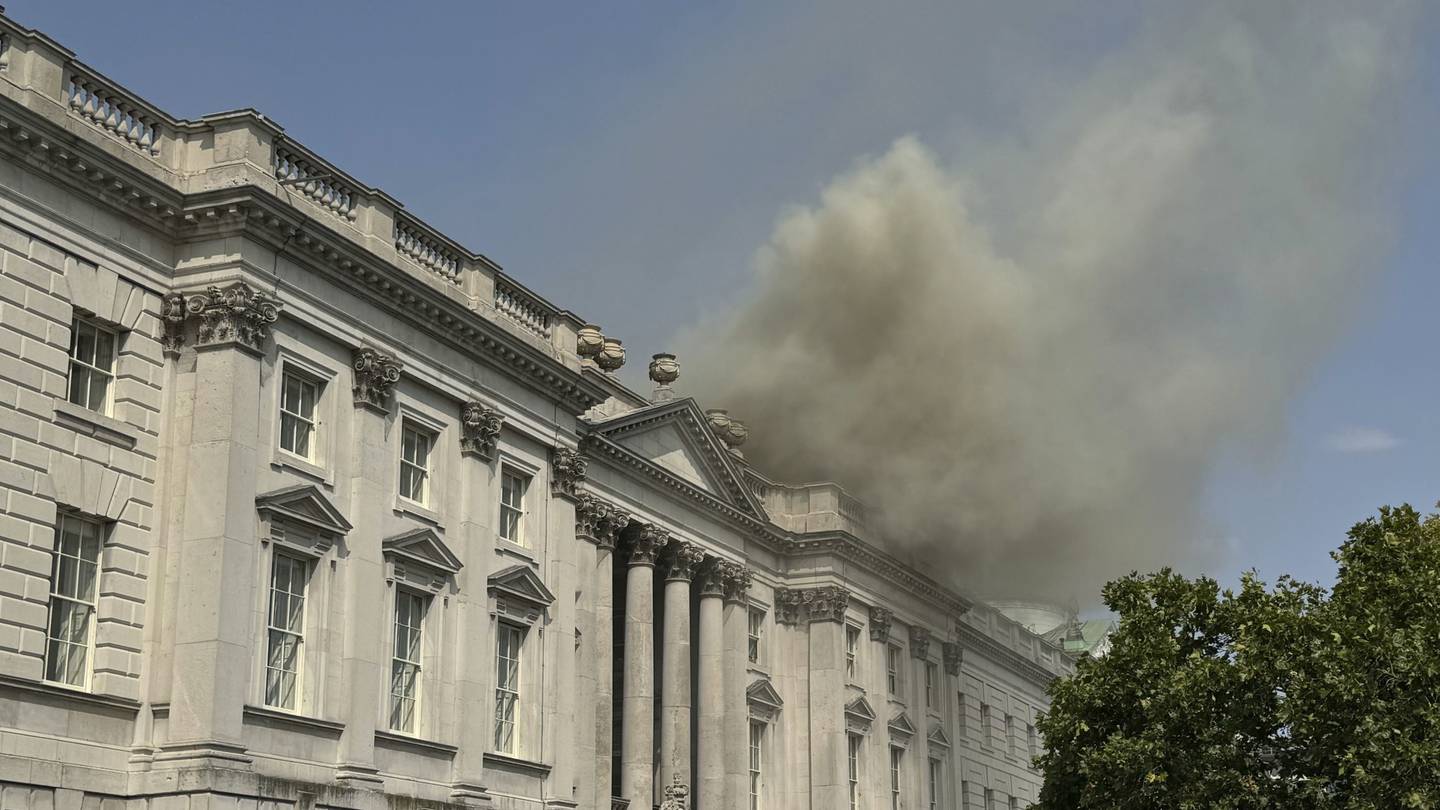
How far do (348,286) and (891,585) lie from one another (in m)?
32.2

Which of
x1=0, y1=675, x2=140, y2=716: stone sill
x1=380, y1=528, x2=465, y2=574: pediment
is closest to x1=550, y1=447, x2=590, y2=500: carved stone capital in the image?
x1=380, y1=528, x2=465, y2=574: pediment

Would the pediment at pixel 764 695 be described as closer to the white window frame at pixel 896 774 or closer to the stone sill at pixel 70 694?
the white window frame at pixel 896 774

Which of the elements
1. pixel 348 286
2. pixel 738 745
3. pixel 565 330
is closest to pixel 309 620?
pixel 348 286

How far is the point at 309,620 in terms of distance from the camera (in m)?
30.3

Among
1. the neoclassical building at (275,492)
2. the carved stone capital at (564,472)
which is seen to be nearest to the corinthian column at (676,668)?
the neoclassical building at (275,492)

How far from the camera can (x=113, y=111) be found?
94.4 feet

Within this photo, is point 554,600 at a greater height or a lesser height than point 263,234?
lesser

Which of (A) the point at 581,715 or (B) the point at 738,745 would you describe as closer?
(A) the point at 581,715

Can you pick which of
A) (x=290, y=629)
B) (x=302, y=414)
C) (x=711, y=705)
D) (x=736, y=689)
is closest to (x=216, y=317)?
(x=302, y=414)

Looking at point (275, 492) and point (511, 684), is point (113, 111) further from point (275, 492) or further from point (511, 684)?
point (511, 684)

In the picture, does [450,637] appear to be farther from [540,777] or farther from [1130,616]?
[1130,616]

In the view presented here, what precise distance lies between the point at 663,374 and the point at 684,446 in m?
2.39

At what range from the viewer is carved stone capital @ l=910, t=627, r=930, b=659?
6229 centimetres

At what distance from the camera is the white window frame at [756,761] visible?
52.3 meters
